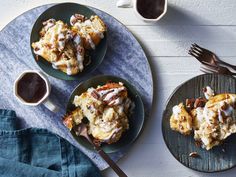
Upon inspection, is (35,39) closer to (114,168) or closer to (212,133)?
(114,168)

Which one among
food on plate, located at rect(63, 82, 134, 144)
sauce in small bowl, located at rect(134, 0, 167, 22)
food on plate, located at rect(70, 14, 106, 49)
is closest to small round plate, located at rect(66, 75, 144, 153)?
food on plate, located at rect(63, 82, 134, 144)

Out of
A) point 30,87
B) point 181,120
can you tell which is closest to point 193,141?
point 181,120

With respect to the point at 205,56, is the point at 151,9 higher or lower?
higher

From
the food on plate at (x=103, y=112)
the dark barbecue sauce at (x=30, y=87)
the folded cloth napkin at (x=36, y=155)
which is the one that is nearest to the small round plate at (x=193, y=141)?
the food on plate at (x=103, y=112)

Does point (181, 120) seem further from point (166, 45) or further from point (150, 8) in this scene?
point (150, 8)

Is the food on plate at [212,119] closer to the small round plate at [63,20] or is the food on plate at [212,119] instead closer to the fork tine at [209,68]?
the fork tine at [209,68]

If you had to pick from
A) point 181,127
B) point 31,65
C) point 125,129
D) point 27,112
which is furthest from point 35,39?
point 181,127

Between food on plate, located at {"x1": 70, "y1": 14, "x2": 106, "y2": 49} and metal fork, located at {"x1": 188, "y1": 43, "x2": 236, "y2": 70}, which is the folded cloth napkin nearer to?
food on plate, located at {"x1": 70, "y1": 14, "x2": 106, "y2": 49}
